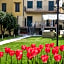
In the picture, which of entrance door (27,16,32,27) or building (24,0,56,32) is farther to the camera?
entrance door (27,16,32,27)

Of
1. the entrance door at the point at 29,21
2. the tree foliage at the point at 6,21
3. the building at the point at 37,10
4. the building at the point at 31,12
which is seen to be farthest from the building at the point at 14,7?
the tree foliage at the point at 6,21

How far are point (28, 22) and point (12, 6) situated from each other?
14.1 feet

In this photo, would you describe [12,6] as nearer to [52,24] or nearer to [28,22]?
[28,22]

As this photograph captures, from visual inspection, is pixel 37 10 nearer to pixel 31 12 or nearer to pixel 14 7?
pixel 31 12

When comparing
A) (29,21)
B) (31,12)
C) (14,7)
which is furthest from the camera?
(29,21)

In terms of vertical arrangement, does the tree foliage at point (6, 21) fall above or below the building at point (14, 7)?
below

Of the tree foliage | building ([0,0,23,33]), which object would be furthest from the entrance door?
the tree foliage

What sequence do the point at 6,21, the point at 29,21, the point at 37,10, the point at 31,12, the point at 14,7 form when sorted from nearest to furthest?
the point at 6,21, the point at 14,7, the point at 37,10, the point at 31,12, the point at 29,21

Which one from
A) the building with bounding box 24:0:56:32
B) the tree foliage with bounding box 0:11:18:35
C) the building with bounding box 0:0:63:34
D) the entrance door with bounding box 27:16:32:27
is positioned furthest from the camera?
the entrance door with bounding box 27:16:32:27

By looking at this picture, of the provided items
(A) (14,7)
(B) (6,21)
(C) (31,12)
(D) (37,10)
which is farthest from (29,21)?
(B) (6,21)

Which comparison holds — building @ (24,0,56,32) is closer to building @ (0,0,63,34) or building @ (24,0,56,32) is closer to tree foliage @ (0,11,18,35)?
building @ (0,0,63,34)

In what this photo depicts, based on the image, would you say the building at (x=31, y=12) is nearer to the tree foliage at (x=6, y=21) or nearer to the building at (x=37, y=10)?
the building at (x=37, y=10)

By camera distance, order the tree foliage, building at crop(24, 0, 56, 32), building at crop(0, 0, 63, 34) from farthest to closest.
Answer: building at crop(24, 0, 56, 32) < building at crop(0, 0, 63, 34) < the tree foliage

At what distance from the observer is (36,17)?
1843 inches
